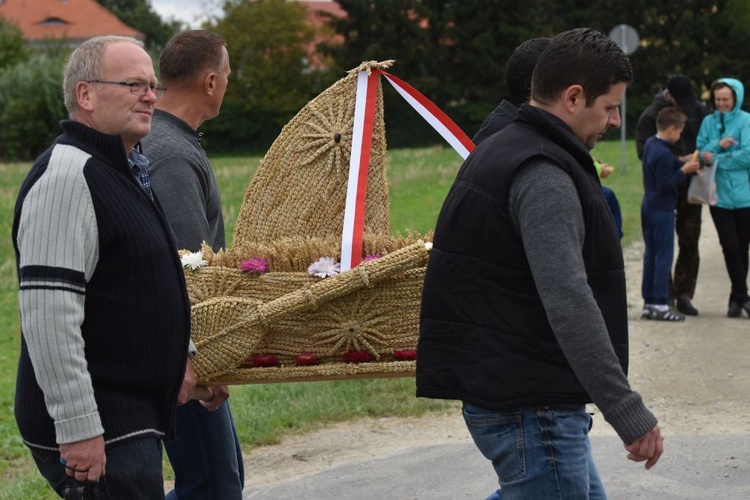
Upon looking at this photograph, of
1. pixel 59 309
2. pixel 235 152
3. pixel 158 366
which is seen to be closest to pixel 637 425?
pixel 158 366

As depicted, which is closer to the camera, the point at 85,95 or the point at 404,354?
the point at 85,95

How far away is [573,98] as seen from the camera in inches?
127

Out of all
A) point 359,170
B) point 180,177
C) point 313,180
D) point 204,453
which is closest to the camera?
point 180,177

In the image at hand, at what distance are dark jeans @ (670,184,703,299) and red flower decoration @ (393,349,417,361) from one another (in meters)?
7.11

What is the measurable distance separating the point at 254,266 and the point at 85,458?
1156 millimetres

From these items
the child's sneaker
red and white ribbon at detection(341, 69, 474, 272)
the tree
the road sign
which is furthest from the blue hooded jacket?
the tree

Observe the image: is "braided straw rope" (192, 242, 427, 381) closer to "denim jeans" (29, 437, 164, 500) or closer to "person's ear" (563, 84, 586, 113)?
"denim jeans" (29, 437, 164, 500)

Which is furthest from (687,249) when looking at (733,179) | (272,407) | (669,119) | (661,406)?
(272,407)

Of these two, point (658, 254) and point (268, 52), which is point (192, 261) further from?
point (268, 52)

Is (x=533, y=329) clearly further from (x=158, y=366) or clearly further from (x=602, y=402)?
(x=158, y=366)

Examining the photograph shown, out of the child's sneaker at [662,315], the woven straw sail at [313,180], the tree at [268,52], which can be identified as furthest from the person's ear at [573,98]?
the tree at [268,52]

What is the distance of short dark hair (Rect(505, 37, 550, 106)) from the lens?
478 cm

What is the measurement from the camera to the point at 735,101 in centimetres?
1035

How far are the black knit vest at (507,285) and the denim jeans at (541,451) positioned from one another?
0.18 ft
